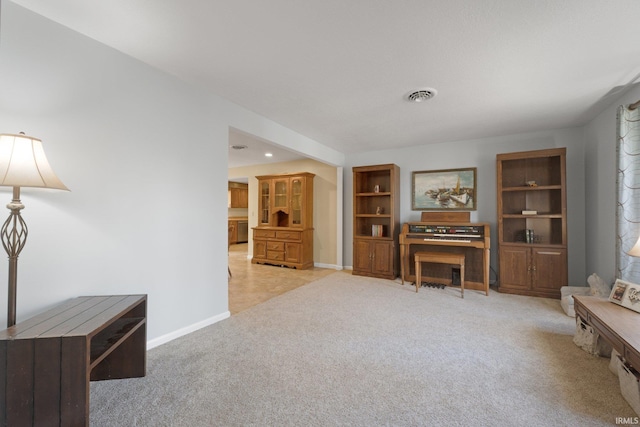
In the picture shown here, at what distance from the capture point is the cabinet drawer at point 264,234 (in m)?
5.72

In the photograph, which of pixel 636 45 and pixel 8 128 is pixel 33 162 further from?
pixel 636 45

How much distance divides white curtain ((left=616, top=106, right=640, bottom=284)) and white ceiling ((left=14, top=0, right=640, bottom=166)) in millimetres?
378

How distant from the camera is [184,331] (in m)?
2.42

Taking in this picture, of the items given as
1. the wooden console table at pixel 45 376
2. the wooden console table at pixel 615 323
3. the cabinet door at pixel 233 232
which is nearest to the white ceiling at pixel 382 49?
the wooden console table at pixel 45 376

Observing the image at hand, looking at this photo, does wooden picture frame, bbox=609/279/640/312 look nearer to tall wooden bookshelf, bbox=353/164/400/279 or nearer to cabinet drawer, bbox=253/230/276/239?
tall wooden bookshelf, bbox=353/164/400/279

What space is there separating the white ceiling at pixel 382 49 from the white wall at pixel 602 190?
262mm

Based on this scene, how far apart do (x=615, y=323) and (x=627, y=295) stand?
49cm

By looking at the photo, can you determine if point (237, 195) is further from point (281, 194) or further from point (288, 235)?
point (288, 235)

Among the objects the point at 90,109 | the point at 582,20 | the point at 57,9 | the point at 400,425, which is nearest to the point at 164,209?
the point at 90,109

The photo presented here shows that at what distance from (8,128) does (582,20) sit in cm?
352

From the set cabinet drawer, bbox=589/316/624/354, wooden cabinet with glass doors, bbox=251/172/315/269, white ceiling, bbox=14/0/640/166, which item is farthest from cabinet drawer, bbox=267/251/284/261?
cabinet drawer, bbox=589/316/624/354

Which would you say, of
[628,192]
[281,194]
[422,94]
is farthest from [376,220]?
[628,192]

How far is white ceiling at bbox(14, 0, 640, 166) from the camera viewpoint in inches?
62.4

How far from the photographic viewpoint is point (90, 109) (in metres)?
1.86
